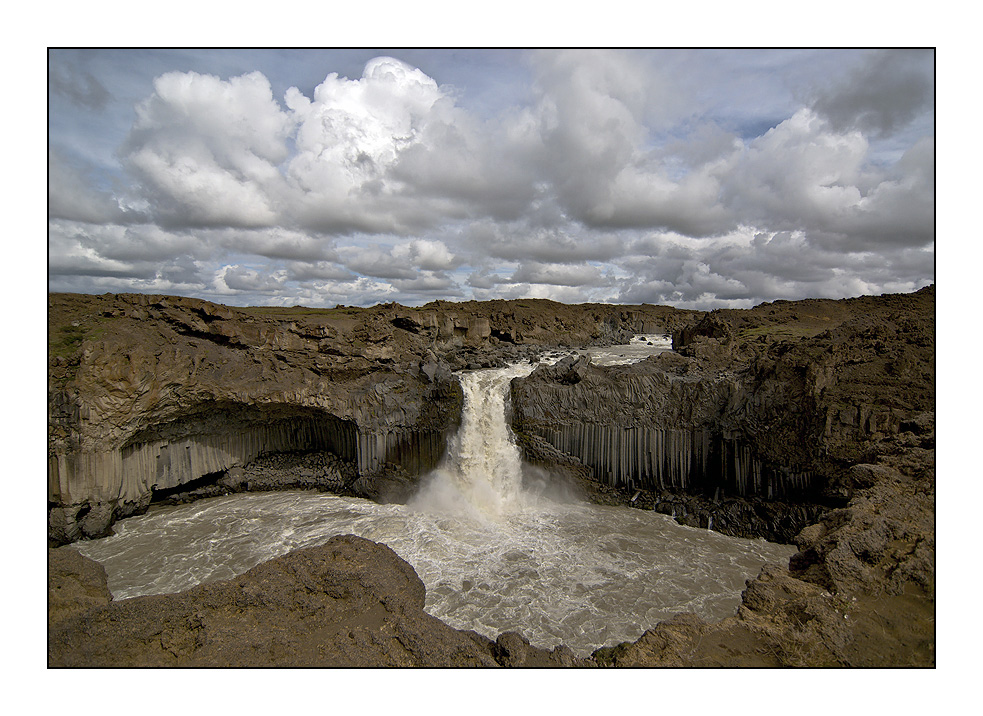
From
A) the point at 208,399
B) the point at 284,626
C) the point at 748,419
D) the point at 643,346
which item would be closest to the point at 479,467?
the point at 748,419

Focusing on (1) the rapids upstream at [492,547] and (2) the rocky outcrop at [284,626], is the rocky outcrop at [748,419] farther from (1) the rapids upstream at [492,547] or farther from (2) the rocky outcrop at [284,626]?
(2) the rocky outcrop at [284,626]

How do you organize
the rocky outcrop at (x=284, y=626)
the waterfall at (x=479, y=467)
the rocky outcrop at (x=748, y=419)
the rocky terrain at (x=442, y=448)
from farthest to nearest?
the waterfall at (x=479, y=467) → the rocky outcrop at (x=748, y=419) → the rocky terrain at (x=442, y=448) → the rocky outcrop at (x=284, y=626)

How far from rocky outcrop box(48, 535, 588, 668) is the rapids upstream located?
4458 mm

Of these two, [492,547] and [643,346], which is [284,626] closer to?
[492,547]

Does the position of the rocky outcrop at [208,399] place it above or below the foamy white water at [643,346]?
below

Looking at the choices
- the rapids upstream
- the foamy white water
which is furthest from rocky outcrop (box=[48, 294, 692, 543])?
the foamy white water

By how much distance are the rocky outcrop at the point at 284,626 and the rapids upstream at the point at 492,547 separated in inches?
176

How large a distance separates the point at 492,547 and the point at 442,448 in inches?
216

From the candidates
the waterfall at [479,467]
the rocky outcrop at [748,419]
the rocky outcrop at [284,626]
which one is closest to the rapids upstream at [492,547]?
the waterfall at [479,467]

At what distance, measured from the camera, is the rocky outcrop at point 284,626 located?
568 centimetres

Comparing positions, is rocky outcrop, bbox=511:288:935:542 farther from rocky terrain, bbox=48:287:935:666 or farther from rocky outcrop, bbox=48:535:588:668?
rocky outcrop, bbox=48:535:588:668

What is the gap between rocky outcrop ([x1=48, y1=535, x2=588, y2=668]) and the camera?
5680 millimetres

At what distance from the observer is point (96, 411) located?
14.3m

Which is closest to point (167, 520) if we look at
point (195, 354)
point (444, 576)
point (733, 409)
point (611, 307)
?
point (195, 354)
